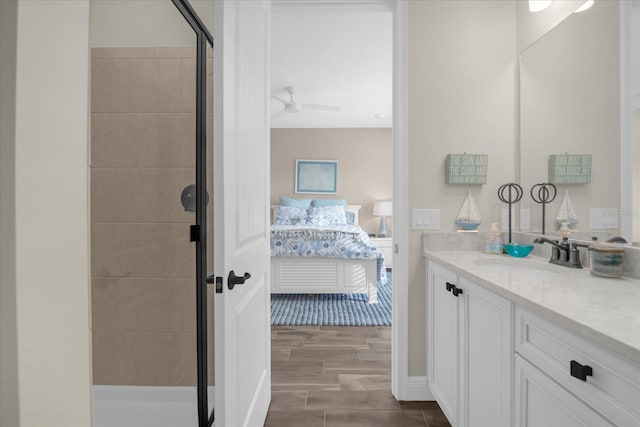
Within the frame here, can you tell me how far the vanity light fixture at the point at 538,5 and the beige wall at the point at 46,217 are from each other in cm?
225

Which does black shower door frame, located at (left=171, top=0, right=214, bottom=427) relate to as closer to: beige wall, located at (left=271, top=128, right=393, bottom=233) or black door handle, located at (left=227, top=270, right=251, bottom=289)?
black door handle, located at (left=227, top=270, right=251, bottom=289)

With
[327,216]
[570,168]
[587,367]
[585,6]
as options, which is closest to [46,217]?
[587,367]

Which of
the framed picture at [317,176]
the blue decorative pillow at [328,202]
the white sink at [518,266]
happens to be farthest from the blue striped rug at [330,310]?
the framed picture at [317,176]

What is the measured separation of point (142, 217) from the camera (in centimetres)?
190

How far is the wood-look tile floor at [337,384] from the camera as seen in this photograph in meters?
1.87

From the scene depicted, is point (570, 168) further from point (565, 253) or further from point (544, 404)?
point (544, 404)

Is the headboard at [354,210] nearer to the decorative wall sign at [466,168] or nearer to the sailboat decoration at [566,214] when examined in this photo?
the decorative wall sign at [466,168]

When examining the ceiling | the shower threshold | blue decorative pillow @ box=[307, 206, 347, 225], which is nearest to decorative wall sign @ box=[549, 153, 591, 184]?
the ceiling

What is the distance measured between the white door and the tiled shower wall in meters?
0.41

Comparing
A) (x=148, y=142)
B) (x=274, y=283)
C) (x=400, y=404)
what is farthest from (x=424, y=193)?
(x=274, y=283)

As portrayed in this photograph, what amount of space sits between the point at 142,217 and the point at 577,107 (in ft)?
7.60

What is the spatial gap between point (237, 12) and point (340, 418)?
2.03m

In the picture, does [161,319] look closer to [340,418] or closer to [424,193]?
[340,418]

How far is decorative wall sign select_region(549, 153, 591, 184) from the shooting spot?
1579 mm
